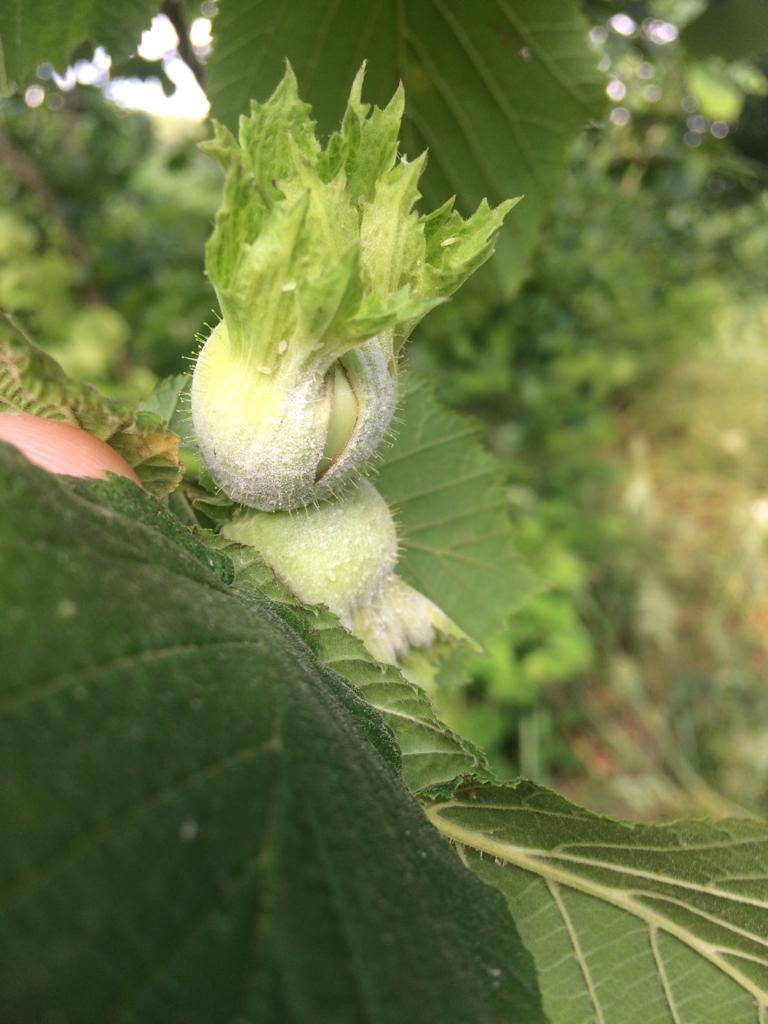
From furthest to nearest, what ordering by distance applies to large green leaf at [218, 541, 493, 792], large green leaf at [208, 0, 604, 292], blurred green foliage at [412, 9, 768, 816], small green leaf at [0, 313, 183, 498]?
blurred green foliage at [412, 9, 768, 816], large green leaf at [208, 0, 604, 292], large green leaf at [218, 541, 493, 792], small green leaf at [0, 313, 183, 498]

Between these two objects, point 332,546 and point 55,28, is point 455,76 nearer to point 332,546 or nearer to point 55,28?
point 55,28

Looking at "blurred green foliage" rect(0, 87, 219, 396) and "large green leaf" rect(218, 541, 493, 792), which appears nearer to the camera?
"large green leaf" rect(218, 541, 493, 792)

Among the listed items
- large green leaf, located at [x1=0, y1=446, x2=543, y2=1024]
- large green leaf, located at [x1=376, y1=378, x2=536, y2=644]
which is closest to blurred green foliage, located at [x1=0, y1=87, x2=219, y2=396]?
large green leaf, located at [x1=376, y1=378, x2=536, y2=644]

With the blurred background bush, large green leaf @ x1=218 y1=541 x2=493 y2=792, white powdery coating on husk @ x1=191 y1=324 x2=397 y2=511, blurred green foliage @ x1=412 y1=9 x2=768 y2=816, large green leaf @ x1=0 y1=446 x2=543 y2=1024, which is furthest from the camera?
blurred green foliage @ x1=412 y1=9 x2=768 y2=816

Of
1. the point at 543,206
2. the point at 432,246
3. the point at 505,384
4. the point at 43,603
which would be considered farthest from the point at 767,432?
the point at 43,603

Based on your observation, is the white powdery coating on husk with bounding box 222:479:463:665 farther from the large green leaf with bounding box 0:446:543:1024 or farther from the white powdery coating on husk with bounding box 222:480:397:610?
the large green leaf with bounding box 0:446:543:1024

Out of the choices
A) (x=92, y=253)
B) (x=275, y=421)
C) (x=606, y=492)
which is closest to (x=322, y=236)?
(x=275, y=421)
